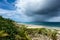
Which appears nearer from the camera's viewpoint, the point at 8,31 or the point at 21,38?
the point at 8,31

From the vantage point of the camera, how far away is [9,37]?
6.77 metres

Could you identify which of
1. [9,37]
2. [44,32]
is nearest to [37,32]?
[44,32]

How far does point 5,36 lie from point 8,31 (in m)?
0.62

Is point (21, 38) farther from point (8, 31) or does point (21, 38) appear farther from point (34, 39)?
point (34, 39)

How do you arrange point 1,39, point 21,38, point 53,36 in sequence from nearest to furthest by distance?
point 1,39, point 21,38, point 53,36

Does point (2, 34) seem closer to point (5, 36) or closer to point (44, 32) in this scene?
point (5, 36)

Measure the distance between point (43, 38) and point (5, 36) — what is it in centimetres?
582

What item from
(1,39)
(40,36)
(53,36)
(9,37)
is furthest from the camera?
(40,36)

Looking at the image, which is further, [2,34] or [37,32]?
[37,32]

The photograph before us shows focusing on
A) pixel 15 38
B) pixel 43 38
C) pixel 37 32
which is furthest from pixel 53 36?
pixel 15 38

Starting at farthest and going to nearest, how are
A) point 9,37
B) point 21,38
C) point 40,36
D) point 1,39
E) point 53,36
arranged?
point 40,36 < point 53,36 < point 21,38 < point 9,37 < point 1,39

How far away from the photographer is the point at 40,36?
12359mm

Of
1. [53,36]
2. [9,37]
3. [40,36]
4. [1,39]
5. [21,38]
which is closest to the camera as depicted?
[1,39]

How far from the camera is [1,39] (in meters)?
6.31
